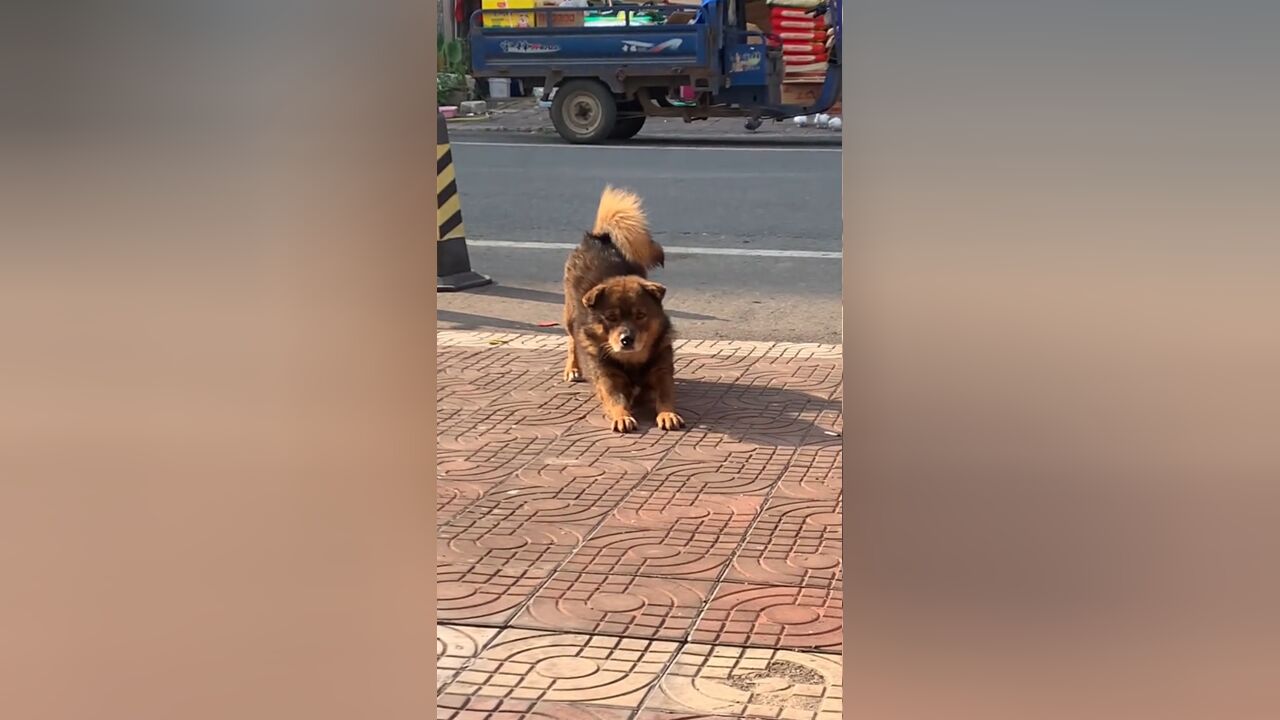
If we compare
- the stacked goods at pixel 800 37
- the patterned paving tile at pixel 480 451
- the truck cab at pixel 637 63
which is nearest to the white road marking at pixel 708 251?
the patterned paving tile at pixel 480 451

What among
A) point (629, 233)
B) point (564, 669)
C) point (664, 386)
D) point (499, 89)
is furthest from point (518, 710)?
point (499, 89)

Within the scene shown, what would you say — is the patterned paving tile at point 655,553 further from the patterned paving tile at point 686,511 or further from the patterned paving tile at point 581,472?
the patterned paving tile at point 581,472

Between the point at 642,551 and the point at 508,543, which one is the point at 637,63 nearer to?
the point at 508,543

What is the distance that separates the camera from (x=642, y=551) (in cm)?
456

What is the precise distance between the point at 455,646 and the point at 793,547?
1.23 meters

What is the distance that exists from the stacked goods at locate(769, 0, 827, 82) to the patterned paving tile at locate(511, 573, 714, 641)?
15.6m

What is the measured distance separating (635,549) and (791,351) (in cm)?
319

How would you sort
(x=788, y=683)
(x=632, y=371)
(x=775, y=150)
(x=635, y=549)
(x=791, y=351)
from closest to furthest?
1. (x=788, y=683)
2. (x=635, y=549)
3. (x=632, y=371)
4. (x=791, y=351)
5. (x=775, y=150)

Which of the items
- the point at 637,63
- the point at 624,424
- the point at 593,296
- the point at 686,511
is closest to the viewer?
the point at 686,511

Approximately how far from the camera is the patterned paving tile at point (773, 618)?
3842mm

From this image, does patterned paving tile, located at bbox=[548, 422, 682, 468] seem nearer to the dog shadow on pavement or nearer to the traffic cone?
the dog shadow on pavement
